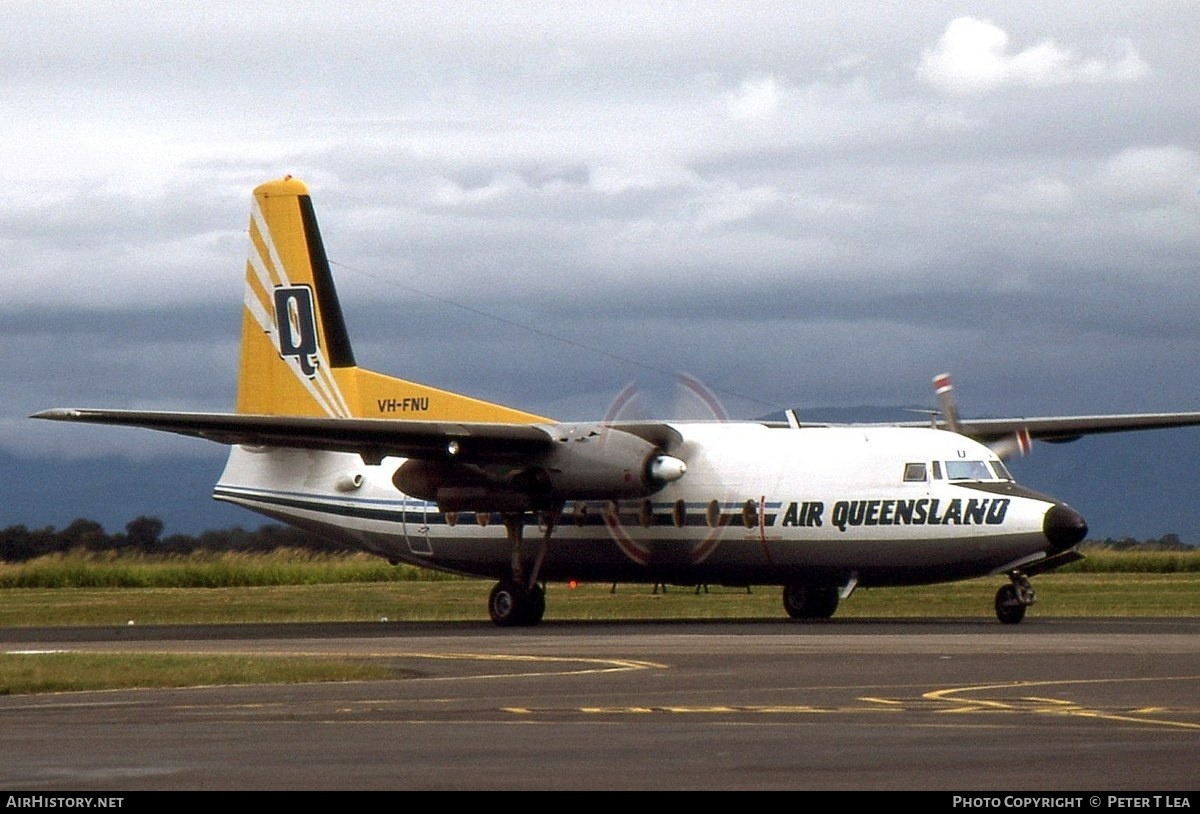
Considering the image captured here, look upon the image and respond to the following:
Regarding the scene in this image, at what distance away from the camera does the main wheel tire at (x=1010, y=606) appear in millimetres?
32031

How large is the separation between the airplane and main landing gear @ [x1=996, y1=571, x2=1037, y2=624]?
0.12 feet

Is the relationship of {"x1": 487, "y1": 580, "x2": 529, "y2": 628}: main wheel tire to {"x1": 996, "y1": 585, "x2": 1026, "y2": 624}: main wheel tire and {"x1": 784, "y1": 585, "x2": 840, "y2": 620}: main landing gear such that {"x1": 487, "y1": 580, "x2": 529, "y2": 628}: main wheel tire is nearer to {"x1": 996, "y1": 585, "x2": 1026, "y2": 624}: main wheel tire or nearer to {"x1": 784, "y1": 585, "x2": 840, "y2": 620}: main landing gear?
{"x1": 784, "y1": 585, "x2": 840, "y2": 620}: main landing gear

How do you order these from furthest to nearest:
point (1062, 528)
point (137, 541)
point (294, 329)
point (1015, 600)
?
point (137, 541) < point (294, 329) < point (1015, 600) < point (1062, 528)

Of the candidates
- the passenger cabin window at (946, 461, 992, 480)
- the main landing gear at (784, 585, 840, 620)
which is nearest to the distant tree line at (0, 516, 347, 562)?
the main landing gear at (784, 585, 840, 620)

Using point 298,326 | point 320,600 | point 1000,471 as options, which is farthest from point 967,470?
point 320,600

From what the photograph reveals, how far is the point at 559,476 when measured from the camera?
115 feet

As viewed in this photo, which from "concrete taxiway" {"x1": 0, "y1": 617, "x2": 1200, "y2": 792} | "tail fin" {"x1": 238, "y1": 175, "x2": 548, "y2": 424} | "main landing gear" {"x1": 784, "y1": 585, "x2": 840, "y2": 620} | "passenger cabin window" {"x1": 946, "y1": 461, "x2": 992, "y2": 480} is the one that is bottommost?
"concrete taxiway" {"x1": 0, "y1": 617, "x2": 1200, "y2": 792}

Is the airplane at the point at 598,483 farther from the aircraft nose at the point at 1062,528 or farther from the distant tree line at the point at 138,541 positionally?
the distant tree line at the point at 138,541

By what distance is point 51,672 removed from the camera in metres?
23.1

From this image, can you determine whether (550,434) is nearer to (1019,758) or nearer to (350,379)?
(350,379)

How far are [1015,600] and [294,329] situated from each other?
17.0 m

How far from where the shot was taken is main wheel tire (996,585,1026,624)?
32031 millimetres

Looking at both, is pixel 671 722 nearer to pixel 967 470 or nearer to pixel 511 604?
pixel 967 470

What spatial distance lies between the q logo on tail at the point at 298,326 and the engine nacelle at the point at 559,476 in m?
5.83
